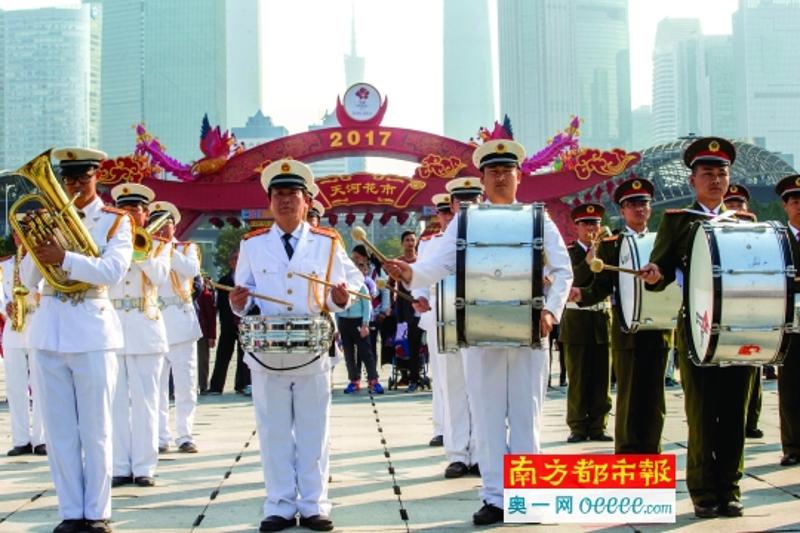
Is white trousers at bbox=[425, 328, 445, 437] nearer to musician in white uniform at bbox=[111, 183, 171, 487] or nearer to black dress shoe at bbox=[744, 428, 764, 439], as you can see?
musician in white uniform at bbox=[111, 183, 171, 487]

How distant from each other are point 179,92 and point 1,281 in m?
166

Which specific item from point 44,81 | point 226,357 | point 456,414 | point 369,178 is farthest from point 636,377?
point 44,81

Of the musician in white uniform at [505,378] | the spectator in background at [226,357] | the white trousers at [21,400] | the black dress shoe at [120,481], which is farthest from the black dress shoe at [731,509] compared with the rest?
the spectator in background at [226,357]

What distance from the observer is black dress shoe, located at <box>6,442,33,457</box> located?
35.3ft

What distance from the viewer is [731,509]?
280 inches

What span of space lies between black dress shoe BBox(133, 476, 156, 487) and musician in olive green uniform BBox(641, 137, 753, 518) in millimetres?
3859

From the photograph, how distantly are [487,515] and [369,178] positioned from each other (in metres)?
24.9

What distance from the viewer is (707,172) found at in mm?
7527

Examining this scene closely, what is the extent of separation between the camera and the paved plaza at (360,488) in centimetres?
718

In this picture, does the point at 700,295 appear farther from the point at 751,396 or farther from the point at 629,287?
the point at 751,396

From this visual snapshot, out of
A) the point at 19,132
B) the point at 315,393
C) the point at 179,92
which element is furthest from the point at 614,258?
the point at 19,132

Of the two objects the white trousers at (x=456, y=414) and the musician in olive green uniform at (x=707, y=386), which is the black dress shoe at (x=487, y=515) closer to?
the musician in olive green uniform at (x=707, y=386)

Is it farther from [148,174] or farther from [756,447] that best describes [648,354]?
[148,174]

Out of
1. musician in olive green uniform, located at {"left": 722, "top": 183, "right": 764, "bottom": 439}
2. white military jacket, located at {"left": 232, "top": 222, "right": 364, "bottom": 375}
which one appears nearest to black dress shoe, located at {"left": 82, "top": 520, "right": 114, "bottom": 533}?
white military jacket, located at {"left": 232, "top": 222, "right": 364, "bottom": 375}
